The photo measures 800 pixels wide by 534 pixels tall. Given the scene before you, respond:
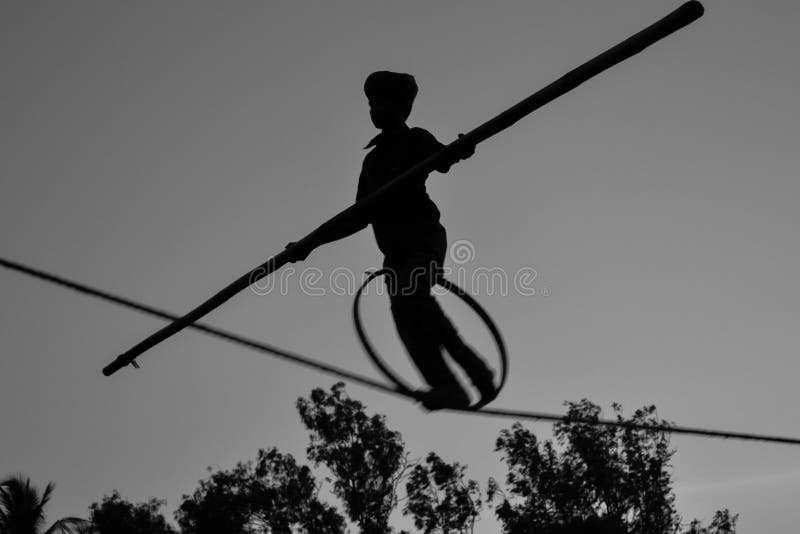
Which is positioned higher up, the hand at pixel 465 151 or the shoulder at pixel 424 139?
the shoulder at pixel 424 139

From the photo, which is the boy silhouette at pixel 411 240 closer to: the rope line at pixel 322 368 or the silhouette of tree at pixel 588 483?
the rope line at pixel 322 368

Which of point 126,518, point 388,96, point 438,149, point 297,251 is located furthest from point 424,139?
point 126,518

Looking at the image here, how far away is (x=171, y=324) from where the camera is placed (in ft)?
15.9

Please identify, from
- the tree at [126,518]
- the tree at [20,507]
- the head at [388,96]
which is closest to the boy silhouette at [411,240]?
the head at [388,96]

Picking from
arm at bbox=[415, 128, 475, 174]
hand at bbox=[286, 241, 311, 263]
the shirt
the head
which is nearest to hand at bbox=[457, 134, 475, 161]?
arm at bbox=[415, 128, 475, 174]

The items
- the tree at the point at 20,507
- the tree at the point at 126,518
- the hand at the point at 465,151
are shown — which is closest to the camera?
the hand at the point at 465,151

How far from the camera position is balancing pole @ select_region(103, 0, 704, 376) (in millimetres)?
3443

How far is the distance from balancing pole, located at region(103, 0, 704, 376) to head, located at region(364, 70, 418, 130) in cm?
59

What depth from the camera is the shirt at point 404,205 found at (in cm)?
437

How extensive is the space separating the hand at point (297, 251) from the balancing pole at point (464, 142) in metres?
0.01

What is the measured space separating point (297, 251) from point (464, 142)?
3.99 ft

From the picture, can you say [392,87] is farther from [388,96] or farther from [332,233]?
[332,233]

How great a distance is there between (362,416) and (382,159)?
29.5 meters

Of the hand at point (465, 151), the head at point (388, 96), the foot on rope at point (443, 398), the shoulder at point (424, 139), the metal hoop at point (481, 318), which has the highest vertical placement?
the head at point (388, 96)
